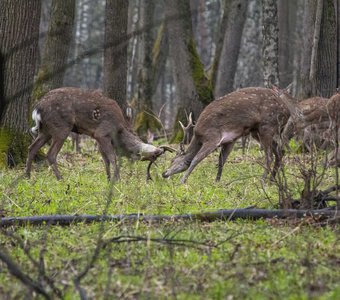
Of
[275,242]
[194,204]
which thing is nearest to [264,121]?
[194,204]

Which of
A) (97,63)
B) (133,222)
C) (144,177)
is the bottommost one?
(97,63)

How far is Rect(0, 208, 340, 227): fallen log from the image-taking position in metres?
7.08

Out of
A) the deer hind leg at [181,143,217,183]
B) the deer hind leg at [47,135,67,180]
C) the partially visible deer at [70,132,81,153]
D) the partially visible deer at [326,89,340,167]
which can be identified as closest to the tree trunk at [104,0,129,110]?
the partially visible deer at [70,132,81,153]

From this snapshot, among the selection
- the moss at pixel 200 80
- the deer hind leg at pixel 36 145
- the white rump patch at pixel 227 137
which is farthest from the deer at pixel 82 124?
the moss at pixel 200 80

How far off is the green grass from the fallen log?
9 centimetres

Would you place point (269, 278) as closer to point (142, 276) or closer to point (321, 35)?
point (142, 276)

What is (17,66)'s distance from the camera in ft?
40.9

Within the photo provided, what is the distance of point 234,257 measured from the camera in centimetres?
589

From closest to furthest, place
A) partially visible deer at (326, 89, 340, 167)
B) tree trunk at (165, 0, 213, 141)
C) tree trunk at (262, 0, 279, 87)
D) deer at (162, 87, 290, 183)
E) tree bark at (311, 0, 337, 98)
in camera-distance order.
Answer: partially visible deer at (326, 89, 340, 167) → deer at (162, 87, 290, 183) → tree bark at (311, 0, 337, 98) → tree trunk at (262, 0, 279, 87) → tree trunk at (165, 0, 213, 141)

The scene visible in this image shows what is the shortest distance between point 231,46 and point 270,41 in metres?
3.63

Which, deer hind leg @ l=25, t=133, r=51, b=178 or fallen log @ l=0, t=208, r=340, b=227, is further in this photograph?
deer hind leg @ l=25, t=133, r=51, b=178

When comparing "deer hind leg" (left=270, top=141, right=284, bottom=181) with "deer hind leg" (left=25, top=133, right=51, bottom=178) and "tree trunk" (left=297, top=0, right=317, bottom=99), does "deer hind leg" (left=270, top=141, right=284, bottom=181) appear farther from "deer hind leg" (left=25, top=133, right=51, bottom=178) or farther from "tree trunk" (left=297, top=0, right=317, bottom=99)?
"tree trunk" (left=297, top=0, right=317, bottom=99)

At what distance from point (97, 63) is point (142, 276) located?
156 feet

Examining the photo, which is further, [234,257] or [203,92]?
[203,92]
